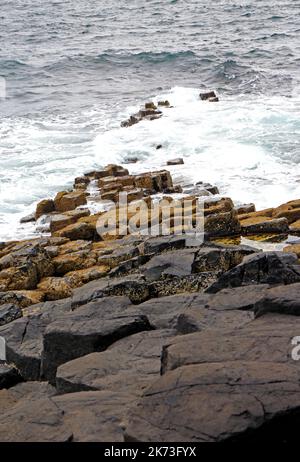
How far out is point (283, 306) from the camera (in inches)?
249

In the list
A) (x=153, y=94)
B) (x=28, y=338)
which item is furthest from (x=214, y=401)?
(x=153, y=94)

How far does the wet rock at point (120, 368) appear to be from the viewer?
5840mm

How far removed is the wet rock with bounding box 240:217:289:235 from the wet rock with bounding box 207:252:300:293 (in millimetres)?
3897

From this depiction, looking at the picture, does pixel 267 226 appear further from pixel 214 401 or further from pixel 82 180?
pixel 82 180

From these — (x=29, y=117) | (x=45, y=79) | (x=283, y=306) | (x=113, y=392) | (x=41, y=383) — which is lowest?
(x=41, y=383)

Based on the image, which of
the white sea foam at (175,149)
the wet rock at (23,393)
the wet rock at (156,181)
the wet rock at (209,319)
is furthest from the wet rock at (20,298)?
the wet rock at (156,181)

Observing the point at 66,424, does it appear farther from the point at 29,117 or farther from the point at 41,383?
the point at 29,117

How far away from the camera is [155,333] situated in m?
7.07

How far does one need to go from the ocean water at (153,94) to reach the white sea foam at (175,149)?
0.14 feet

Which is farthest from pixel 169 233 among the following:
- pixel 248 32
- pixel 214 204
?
pixel 248 32

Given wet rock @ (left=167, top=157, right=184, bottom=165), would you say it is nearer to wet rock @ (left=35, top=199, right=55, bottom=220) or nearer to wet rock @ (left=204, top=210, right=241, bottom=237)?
wet rock @ (left=35, top=199, right=55, bottom=220)

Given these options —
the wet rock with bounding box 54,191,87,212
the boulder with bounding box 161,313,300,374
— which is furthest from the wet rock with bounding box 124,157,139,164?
the boulder with bounding box 161,313,300,374

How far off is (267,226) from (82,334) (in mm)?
5993
